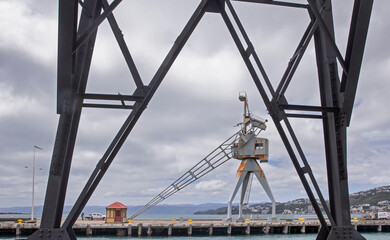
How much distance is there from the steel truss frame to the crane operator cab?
1399 inches

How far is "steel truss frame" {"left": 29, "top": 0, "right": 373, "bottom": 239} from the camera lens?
23.0 ft

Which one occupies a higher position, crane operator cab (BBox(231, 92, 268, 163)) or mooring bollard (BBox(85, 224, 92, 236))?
crane operator cab (BBox(231, 92, 268, 163))

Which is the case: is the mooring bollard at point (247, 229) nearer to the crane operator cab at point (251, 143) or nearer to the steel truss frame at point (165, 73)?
the crane operator cab at point (251, 143)

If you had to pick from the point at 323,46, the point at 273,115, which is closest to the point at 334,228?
the point at 273,115

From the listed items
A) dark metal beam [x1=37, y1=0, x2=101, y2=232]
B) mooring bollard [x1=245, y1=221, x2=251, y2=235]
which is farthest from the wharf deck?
dark metal beam [x1=37, y1=0, x2=101, y2=232]

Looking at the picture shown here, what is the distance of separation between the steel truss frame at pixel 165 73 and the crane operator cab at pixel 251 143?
35532 mm

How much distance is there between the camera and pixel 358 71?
7680 mm

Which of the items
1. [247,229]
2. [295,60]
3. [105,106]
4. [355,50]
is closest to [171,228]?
[247,229]

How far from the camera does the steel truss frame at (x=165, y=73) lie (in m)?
7.00

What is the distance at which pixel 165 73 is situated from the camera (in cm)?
783

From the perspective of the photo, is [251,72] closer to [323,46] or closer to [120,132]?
[323,46]

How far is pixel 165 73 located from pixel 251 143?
37080 mm

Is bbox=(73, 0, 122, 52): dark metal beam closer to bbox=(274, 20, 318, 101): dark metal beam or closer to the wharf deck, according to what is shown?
bbox=(274, 20, 318, 101): dark metal beam

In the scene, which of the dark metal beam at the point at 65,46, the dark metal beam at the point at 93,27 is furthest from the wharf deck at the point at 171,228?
the dark metal beam at the point at 93,27
